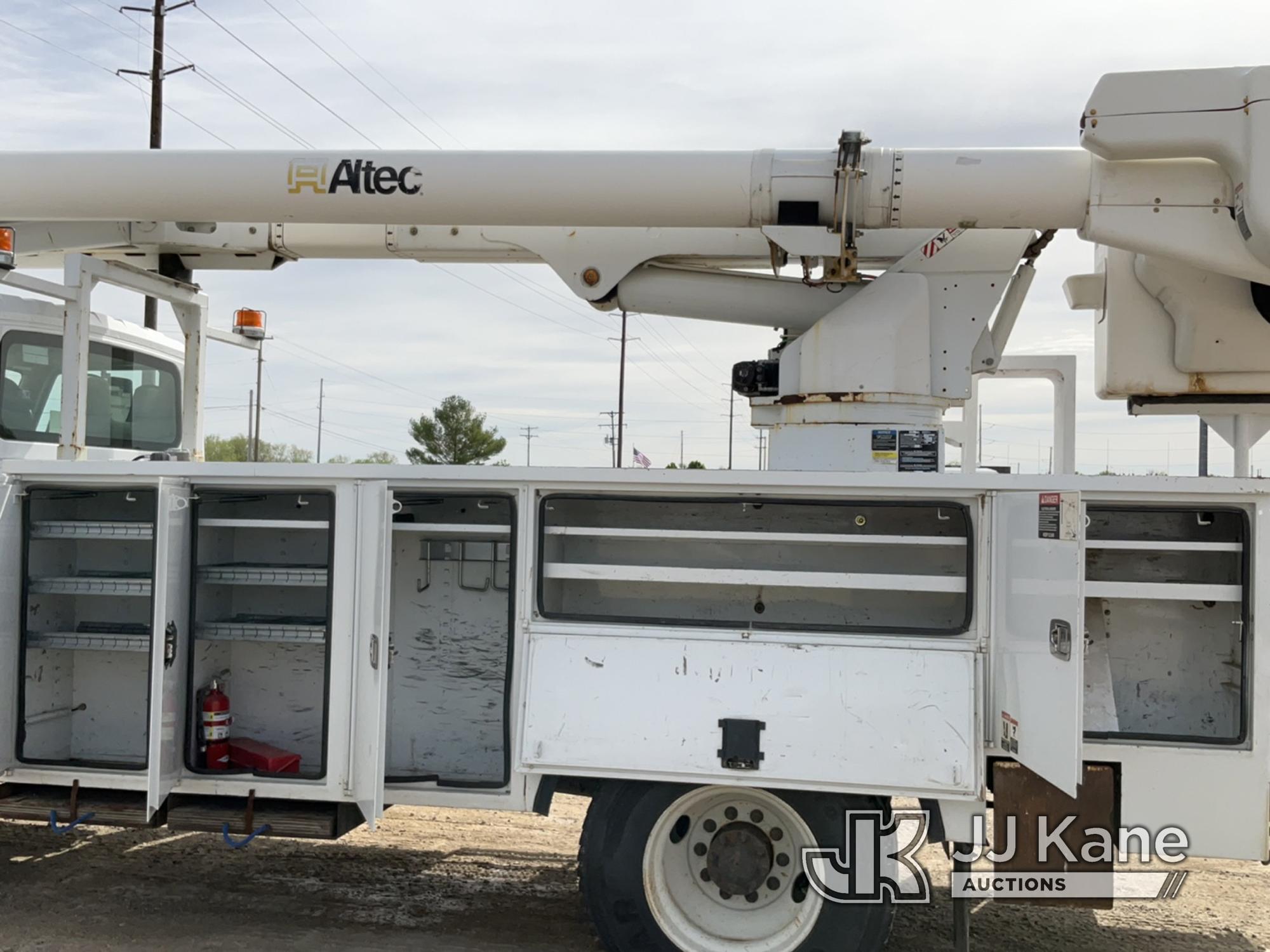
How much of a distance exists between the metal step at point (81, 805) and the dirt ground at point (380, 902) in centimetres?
51

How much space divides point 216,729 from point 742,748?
8.37ft

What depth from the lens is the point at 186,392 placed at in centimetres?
668

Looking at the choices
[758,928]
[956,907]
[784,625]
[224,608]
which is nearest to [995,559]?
[784,625]

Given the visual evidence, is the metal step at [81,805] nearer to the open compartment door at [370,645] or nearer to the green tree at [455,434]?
the open compartment door at [370,645]

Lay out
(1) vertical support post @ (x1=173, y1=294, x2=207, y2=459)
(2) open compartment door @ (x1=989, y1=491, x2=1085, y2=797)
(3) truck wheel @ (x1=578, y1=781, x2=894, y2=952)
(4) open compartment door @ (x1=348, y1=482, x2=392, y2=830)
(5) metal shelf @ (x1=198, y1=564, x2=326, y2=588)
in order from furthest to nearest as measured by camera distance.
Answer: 1. (1) vertical support post @ (x1=173, y1=294, x2=207, y2=459)
2. (5) metal shelf @ (x1=198, y1=564, x2=326, y2=588)
3. (4) open compartment door @ (x1=348, y1=482, x2=392, y2=830)
4. (3) truck wheel @ (x1=578, y1=781, x2=894, y2=952)
5. (2) open compartment door @ (x1=989, y1=491, x2=1085, y2=797)

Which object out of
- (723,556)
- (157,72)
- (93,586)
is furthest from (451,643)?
(157,72)

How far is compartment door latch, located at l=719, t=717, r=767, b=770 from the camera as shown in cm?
427

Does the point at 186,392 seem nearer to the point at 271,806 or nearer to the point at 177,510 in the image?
the point at 177,510

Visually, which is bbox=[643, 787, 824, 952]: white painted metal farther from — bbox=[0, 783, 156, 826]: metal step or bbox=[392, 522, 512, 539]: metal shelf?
bbox=[0, 783, 156, 826]: metal step

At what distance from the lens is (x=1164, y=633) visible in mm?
4688

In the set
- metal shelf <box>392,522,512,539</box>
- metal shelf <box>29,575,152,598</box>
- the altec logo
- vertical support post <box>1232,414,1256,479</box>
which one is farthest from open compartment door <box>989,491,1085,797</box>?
metal shelf <box>29,575,152,598</box>

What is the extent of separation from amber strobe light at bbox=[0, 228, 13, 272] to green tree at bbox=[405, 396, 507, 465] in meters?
32.7

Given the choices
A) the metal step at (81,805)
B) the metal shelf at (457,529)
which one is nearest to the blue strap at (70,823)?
the metal step at (81,805)

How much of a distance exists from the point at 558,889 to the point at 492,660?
47.4 inches
